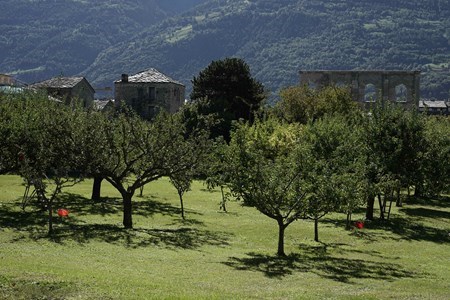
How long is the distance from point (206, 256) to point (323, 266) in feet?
17.2

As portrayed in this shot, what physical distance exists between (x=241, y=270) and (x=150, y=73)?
3134 inches

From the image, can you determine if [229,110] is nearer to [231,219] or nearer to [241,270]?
[231,219]

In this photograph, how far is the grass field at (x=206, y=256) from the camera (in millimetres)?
20533

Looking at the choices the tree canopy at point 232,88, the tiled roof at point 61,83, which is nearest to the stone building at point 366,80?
the tree canopy at point 232,88

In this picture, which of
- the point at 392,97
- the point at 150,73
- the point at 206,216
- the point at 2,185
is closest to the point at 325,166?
the point at 206,216

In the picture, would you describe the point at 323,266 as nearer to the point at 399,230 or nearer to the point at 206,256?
the point at 206,256

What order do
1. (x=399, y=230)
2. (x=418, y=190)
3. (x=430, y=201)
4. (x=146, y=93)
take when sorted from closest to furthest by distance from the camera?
(x=399, y=230)
(x=418, y=190)
(x=430, y=201)
(x=146, y=93)

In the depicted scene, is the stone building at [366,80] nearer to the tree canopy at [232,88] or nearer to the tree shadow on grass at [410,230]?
the tree canopy at [232,88]

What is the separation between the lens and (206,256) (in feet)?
95.7

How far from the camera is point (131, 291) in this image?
19.3 m

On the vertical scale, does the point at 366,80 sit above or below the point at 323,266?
above

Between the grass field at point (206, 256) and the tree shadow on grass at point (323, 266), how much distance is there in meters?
0.05

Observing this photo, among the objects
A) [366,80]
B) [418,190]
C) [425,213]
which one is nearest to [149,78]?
[366,80]

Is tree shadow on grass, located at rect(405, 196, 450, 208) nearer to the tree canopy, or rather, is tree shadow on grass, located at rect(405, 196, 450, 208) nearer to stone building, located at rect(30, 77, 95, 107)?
the tree canopy
